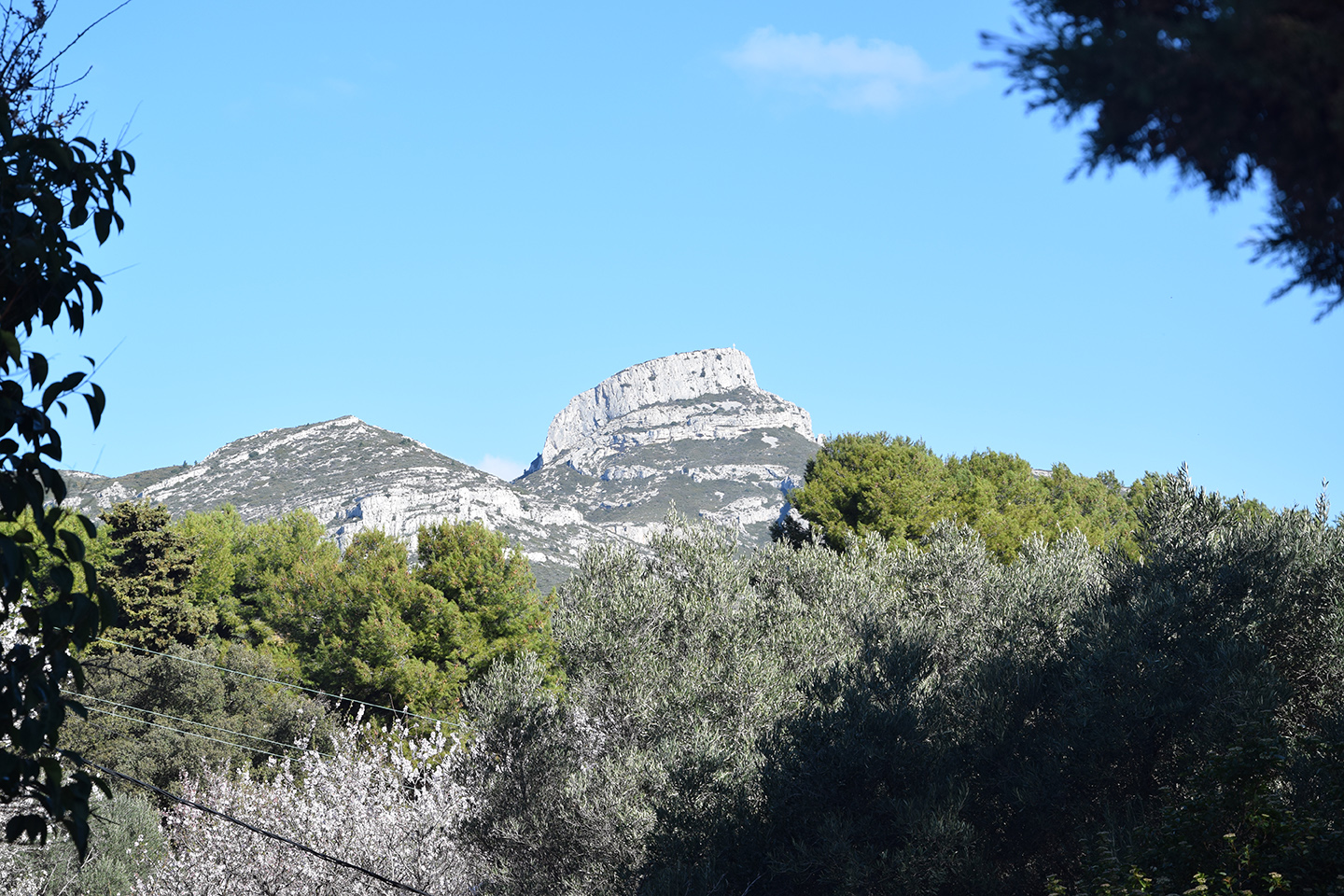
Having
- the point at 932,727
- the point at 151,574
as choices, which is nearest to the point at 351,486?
the point at 151,574

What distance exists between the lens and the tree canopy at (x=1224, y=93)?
10.2 feet

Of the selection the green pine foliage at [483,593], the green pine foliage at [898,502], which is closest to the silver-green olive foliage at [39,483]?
the green pine foliage at [898,502]

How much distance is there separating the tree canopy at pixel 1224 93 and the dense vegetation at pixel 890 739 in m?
8.22

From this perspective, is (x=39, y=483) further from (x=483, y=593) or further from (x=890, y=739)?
(x=483, y=593)

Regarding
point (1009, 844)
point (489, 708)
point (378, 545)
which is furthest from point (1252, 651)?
point (378, 545)

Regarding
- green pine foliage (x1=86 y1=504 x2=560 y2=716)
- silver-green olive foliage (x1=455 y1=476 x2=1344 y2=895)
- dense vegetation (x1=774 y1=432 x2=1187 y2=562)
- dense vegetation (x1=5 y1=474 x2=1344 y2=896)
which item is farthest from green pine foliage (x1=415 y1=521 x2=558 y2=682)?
silver-green olive foliage (x1=455 y1=476 x2=1344 y2=895)

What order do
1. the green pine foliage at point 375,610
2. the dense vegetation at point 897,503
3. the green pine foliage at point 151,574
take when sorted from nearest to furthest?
1. the green pine foliage at point 375,610
2. the dense vegetation at point 897,503
3. the green pine foliage at point 151,574

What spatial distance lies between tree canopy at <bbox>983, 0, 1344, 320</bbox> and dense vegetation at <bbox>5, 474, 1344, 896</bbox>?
822 centimetres

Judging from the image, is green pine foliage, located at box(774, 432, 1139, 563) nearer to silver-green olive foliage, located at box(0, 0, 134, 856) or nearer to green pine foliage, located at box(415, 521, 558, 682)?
green pine foliage, located at box(415, 521, 558, 682)

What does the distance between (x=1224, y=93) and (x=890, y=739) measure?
12.8 meters

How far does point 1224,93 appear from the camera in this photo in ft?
11.1

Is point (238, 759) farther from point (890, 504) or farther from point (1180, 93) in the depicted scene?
point (1180, 93)

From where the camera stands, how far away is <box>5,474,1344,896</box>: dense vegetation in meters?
13.5

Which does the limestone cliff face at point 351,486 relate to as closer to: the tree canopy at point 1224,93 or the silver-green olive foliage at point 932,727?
the silver-green olive foliage at point 932,727
